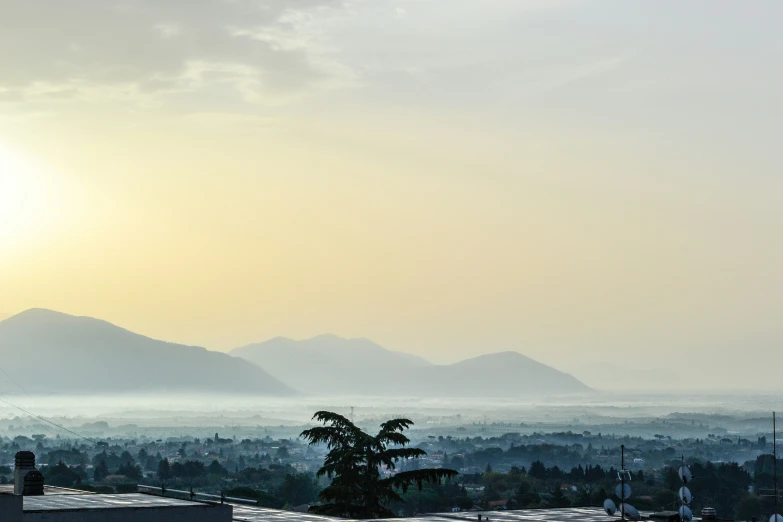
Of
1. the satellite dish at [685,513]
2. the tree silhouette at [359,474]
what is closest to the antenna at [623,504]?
the satellite dish at [685,513]

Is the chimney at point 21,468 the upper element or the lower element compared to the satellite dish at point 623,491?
upper

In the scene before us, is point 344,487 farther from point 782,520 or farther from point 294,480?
point 294,480

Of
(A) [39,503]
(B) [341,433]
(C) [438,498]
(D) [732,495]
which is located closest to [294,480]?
(C) [438,498]

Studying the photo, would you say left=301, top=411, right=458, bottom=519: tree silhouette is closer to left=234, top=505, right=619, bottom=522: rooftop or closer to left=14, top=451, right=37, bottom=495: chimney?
left=234, top=505, right=619, bottom=522: rooftop

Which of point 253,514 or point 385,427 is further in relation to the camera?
point 385,427

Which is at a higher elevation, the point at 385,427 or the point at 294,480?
the point at 385,427

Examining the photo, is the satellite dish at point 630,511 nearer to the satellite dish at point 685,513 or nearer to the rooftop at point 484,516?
the rooftop at point 484,516

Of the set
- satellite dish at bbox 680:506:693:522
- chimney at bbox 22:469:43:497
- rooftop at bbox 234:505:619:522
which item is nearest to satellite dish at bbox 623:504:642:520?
rooftop at bbox 234:505:619:522

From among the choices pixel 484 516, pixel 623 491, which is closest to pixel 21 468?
pixel 484 516

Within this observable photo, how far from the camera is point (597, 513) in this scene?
5384cm

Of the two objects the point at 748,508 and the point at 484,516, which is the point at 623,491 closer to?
the point at 484,516

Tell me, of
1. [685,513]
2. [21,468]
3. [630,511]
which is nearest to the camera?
[685,513]

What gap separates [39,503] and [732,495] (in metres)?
167

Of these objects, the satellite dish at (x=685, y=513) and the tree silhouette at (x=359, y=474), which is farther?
the tree silhouette at (x=359, y=474)
